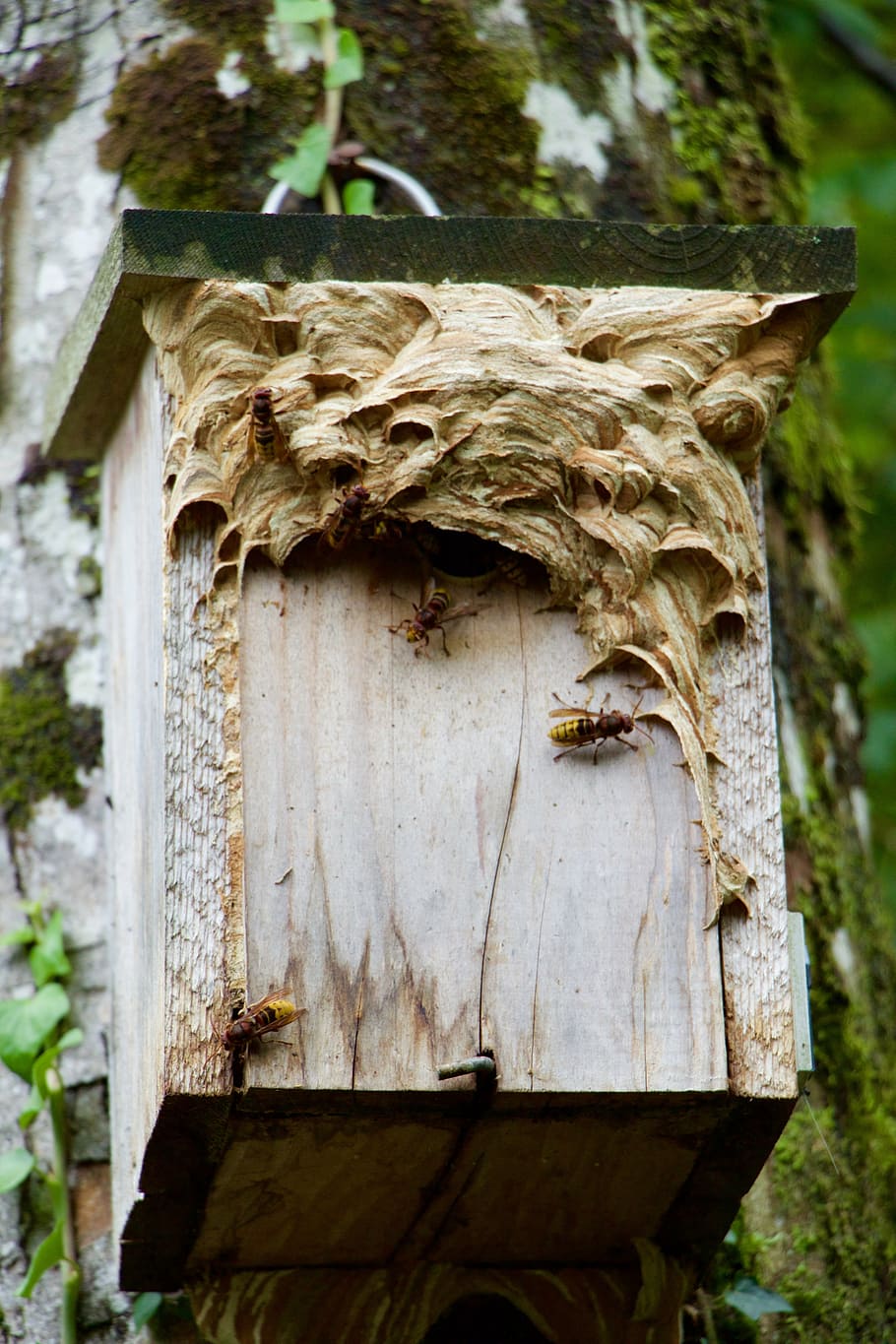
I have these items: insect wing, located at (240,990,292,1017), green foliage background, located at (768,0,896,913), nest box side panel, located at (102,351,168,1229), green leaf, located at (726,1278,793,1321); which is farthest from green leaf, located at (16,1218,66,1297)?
green foliage background, located at (768,0,896,913)

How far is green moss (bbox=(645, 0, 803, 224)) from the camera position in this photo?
14.6 ft

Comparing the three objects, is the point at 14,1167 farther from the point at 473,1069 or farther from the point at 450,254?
the point at 450,254

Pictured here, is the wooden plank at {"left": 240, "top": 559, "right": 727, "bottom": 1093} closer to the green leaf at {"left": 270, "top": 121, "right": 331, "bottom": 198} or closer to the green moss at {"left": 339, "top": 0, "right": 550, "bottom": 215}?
the green leaf at {"left": 270, "top": 121, "right": 331, "bottom": 198}

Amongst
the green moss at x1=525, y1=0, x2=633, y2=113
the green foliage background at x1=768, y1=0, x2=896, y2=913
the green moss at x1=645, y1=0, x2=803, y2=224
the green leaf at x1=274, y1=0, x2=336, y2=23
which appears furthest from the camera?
the green foliage background at x1=768, y1=0, x2=896, y2=913

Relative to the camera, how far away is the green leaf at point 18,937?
11.8ft

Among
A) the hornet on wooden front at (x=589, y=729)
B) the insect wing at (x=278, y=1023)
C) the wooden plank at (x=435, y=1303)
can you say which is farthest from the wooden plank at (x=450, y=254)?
the wooden plank at (x=435, y=1303)

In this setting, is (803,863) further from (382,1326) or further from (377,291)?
(377,291)

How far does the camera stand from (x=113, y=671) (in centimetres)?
359

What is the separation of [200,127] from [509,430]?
1.54 m

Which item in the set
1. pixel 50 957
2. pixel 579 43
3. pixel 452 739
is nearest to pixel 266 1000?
pixel 452 739

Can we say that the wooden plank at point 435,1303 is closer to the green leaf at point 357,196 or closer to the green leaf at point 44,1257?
the green leaf at point 44,1257

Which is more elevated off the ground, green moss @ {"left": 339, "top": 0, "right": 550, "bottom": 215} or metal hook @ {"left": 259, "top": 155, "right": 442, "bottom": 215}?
green moss @ {"left": 339, "top": 0, "right": 550, "bottom": 215}

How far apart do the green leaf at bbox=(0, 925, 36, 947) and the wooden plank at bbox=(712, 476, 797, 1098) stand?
56.5 inches

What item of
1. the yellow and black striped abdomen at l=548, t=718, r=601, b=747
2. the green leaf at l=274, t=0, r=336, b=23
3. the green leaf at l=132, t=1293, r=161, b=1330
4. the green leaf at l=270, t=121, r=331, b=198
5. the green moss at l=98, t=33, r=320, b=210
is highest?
the green leaf at l=274, t=0, r=336, b=23
